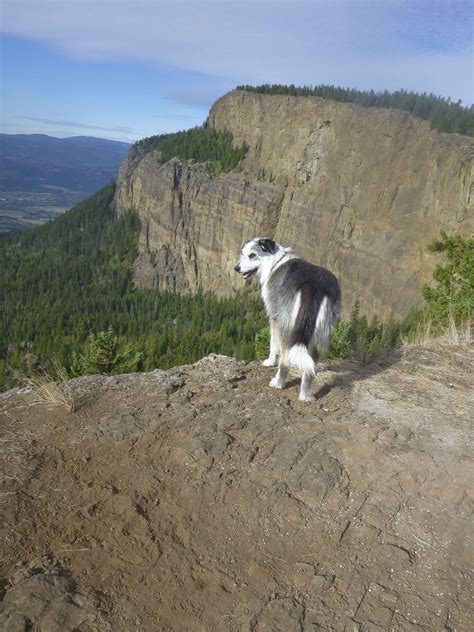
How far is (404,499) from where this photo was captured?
4.92m

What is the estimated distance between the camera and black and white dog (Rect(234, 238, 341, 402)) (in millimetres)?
6613

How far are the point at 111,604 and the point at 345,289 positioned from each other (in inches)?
2961

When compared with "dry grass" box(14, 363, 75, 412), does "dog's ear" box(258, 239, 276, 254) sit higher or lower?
higher

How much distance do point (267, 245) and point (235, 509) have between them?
4378mm

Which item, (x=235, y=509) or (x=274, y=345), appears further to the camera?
(x=274, y=345)

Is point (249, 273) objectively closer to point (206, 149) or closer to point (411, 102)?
point (411, 102)

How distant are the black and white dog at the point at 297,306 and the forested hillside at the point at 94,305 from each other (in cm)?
4358

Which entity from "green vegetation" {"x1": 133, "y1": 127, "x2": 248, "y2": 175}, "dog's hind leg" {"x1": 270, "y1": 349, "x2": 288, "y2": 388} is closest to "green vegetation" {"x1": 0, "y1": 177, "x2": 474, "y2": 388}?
"dog's hind leg" {"x1": 270, "y1": 349, "x2": 288, "y2": 388}

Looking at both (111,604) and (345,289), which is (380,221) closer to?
(345,289)

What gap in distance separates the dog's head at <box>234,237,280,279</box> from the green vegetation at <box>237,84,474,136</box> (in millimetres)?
66378

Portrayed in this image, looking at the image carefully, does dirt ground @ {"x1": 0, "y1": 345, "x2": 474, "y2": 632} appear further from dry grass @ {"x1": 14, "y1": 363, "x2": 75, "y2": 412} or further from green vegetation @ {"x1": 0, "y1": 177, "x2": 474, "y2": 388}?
green vegetation @ {"x1": 0, "y1": 177, "x2": 474, "y2": 388}

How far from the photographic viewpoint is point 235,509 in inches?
186

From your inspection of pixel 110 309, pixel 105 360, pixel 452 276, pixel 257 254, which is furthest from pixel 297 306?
pixel 110 309

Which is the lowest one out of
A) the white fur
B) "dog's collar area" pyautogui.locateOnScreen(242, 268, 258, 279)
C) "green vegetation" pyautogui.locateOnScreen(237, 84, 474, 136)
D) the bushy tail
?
the bushy tail
